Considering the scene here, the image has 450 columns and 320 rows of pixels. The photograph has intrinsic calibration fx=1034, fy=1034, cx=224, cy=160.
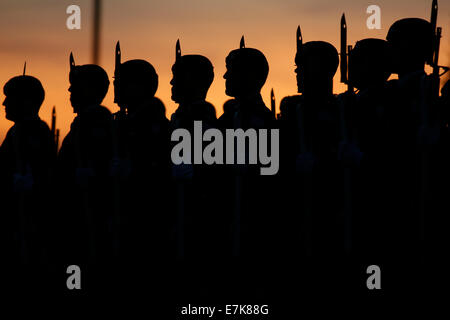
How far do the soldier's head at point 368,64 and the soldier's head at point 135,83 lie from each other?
2.48 metres

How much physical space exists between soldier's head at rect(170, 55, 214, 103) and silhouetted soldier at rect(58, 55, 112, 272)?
91 centimetres

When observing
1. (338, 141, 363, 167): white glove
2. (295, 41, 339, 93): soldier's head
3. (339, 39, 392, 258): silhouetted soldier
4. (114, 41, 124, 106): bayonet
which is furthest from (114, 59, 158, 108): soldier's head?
(338, 141, 363, 167): white glove

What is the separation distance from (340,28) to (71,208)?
3543mm

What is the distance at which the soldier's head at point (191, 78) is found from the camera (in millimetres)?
11102

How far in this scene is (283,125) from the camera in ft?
34.9

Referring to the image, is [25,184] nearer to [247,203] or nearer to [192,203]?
[192,203]

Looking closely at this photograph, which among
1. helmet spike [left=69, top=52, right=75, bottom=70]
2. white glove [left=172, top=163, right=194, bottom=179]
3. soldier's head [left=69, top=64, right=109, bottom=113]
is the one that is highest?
helmet spike [left=69, top=52, right=75, bottom=70]

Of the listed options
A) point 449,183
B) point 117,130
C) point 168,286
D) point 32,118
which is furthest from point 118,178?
point 449,183

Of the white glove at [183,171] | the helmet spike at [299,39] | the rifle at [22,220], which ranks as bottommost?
the rifle at [22,220]

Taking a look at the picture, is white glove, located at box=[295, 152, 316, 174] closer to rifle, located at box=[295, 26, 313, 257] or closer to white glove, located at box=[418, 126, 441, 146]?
rifle, located at box=[295, 26, 313, 257]

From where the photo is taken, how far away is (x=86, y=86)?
11.9m

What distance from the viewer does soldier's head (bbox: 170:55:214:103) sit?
11102mm

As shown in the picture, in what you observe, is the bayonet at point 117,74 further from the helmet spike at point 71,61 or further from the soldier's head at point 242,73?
the soldier's head at point 242,73

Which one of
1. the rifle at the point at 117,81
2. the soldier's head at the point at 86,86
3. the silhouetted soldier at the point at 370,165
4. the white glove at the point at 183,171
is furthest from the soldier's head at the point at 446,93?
the soldier's head at the point at 86,86
